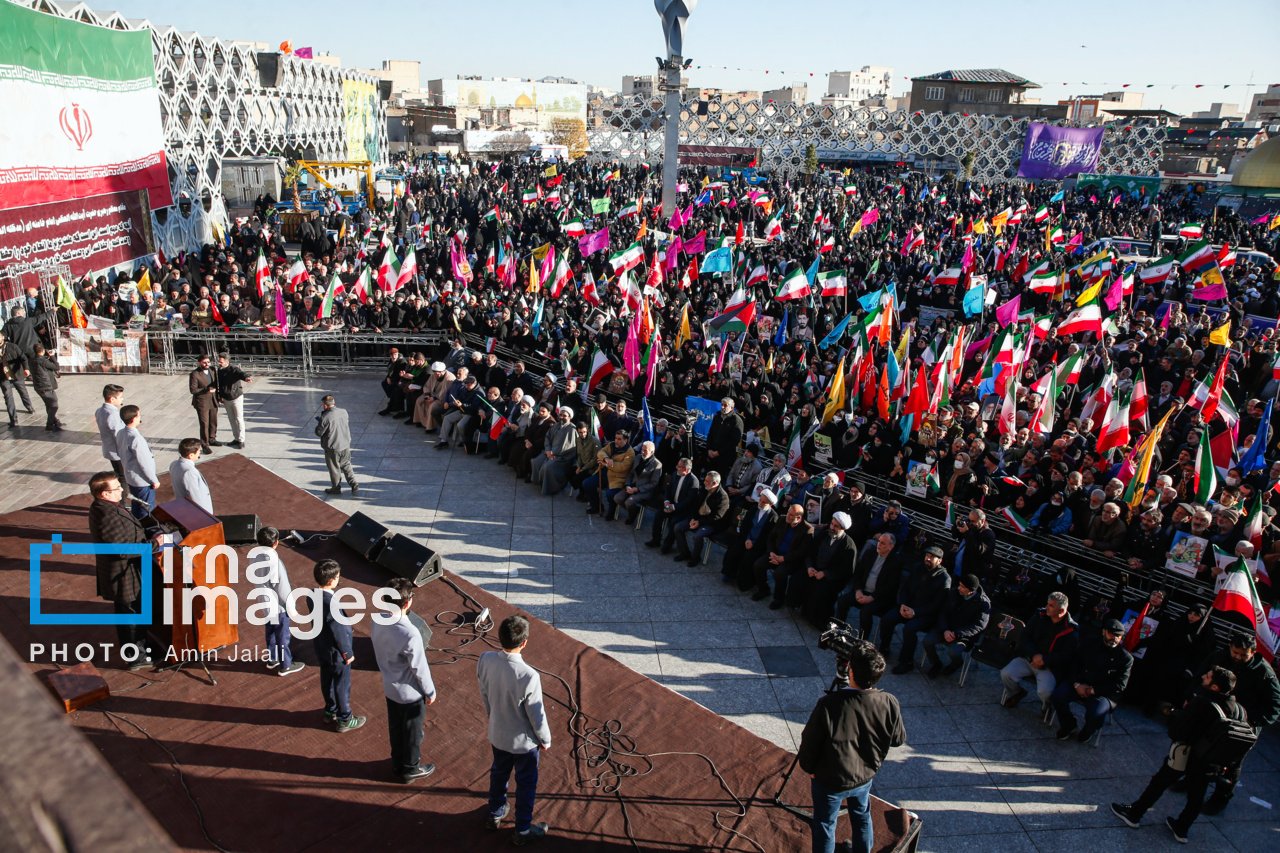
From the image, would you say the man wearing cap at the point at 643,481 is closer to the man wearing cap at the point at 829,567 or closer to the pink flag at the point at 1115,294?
the man wearing cap at the point at 829,567

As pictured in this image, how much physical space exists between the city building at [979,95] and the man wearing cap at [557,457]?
307 feet

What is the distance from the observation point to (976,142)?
68.4 meters

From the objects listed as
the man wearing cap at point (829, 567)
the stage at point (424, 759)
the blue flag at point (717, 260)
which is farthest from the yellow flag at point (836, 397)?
the blue flag at point (717, 260)

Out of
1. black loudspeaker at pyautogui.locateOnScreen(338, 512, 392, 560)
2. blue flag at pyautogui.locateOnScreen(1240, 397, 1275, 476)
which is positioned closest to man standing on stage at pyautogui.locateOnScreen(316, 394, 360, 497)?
black loudspeaker at pyautogui.locateOnScreen(338, 512, 392, 560)

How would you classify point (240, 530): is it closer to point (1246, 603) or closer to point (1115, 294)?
point (1246, 603)

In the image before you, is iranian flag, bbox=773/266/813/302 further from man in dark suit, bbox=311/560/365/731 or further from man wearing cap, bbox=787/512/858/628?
man in dark suit, bbox=311/560/365/731

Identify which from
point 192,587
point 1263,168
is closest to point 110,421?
point 192,587

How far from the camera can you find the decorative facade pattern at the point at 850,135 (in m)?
66.5

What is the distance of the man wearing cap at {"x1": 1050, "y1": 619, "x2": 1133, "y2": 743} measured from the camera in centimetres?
734

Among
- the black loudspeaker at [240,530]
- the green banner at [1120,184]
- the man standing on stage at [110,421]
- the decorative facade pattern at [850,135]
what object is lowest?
the black loudspeaker at [240,530]

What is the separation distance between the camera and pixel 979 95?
309 feet

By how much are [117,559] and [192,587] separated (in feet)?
2.48

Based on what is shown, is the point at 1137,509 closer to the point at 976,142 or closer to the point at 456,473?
the point at 456,473

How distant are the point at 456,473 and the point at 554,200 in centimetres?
2237
